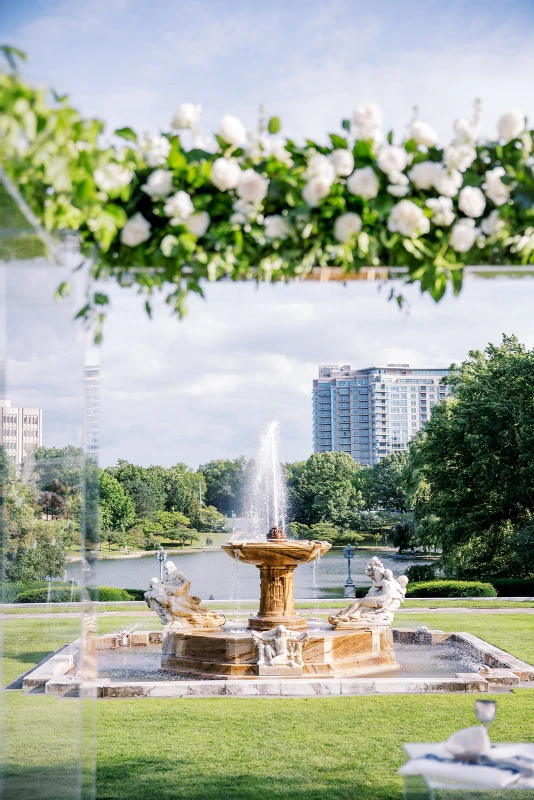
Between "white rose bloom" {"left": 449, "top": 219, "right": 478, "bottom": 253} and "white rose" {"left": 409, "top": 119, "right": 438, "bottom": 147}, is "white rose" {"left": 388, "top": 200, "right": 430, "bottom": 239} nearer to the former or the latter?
"white rose bloom" {"left": 449, "top": 219, "right": 478, "bottom": 253}

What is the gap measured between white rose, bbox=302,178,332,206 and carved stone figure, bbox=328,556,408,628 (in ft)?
26.2

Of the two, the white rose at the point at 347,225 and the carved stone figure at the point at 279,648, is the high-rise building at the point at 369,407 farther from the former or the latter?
the white rose at the point at 347,225

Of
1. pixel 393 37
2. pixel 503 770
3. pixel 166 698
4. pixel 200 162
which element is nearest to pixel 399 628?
pixel 166 698

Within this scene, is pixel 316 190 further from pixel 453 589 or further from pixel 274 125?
pixel 453 589

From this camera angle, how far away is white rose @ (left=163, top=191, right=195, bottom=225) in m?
3.84

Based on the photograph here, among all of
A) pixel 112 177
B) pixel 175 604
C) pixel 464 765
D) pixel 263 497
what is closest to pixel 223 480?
pixel 263 497

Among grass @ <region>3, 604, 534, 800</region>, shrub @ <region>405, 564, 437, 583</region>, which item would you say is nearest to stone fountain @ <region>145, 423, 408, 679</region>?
grass @ <region>3, 604, 534, 800</region>

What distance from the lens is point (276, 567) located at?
1061 cm

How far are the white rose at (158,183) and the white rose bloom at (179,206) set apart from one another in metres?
0.05

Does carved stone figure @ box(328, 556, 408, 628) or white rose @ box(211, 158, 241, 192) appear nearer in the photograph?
white rose @ box(211, 158, 241, 192)

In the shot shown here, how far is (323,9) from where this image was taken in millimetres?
18625

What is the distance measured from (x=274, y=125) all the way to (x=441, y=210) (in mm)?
853

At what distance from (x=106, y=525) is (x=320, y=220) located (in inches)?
1379

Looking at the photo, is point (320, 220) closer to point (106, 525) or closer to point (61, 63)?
point (61, 63)
